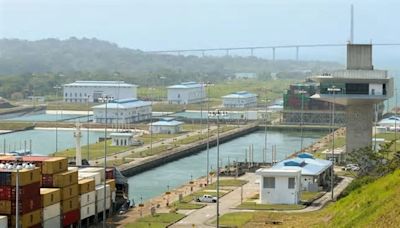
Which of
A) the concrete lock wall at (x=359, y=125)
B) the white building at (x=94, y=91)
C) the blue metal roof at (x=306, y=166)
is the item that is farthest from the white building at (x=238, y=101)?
the blue metal roof at (x=306, y=166)

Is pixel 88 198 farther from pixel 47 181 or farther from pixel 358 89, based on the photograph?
pixel 358 89

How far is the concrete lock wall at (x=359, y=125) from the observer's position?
1069 inches

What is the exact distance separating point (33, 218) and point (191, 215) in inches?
161

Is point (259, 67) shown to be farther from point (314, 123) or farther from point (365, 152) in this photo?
point (365, 152)

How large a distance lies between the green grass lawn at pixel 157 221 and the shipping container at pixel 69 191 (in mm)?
1129

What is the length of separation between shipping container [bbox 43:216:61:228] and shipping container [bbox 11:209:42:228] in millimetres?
234

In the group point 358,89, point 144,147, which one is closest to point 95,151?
point 144,147

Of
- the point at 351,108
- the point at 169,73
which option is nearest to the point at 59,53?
the point at 169,73

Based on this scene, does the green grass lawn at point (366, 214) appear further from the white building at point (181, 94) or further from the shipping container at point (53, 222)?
the white building at point (181, 94)

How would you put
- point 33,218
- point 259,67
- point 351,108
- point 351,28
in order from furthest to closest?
point 259,67
point 351,28
point 351,108
point 33,218

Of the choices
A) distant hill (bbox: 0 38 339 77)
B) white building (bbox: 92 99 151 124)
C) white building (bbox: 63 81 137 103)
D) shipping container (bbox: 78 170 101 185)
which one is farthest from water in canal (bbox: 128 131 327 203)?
distant hill (bbox: 0 38 339 77)

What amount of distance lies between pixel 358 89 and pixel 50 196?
41.7 feet

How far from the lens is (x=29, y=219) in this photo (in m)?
15.6

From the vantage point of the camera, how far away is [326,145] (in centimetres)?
3528
